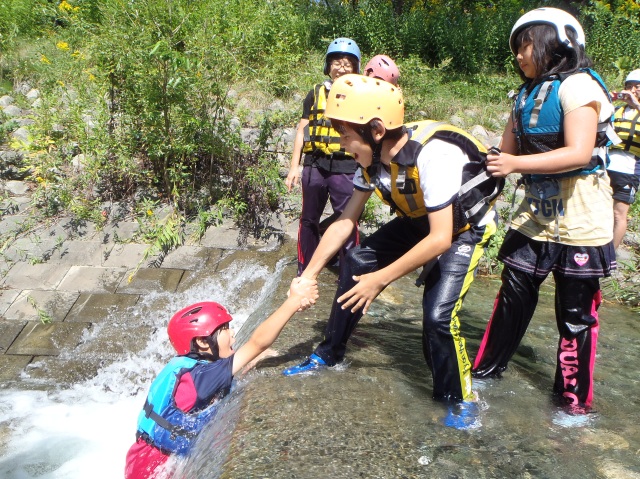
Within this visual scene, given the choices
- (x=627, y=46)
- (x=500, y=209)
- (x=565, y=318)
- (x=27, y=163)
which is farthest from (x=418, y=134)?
(x=627, y=46)

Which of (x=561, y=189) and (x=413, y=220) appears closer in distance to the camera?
(x=561, y=189)

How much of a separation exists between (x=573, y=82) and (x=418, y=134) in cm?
72

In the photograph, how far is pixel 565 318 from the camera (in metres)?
3.26

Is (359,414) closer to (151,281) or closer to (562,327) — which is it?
(562,327)

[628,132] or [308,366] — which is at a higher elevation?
[628,132]

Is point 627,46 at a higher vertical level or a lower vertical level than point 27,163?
higher

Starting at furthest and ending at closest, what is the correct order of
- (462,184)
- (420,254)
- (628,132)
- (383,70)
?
(628,132) < (383,70) < (462,184) < (420,254)

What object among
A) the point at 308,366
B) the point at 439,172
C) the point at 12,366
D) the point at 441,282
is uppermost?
the point at 439,172

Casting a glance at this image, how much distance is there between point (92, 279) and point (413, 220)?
430 cm

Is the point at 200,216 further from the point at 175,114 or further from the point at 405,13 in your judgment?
the point at 405,13

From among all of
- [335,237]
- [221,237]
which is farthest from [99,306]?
[335,237]

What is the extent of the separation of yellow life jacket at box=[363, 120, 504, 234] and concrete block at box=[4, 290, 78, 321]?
13.3ft

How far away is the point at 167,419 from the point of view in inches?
128

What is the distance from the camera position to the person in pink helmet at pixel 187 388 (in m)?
3.25
